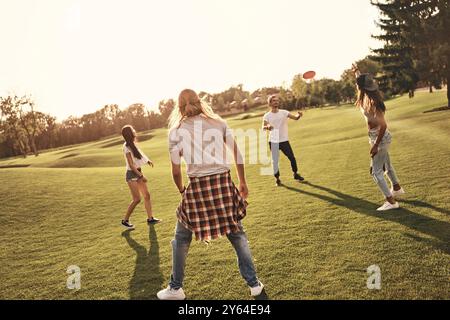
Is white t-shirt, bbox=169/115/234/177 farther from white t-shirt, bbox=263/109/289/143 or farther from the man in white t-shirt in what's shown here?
white t-shirt, bbox=263/109/289/143

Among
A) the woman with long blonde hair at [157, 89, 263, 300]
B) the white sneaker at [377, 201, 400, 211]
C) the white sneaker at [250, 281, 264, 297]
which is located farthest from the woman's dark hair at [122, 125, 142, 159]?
the white sneaker at [377, 201, 400, 211]

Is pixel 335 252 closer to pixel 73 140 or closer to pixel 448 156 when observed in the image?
pixel 448 156

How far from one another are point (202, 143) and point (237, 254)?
1491 mm

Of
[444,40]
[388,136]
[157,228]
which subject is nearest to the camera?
[388,136]

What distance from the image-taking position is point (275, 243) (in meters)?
6.41

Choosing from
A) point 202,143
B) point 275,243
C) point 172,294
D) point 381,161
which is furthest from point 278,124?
point 172,294

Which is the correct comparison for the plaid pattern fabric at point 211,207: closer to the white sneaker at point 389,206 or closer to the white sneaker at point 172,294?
the white sneaker at point 172,294

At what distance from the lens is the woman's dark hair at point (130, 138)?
27.5ft

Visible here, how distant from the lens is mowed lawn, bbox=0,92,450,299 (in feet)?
16.1

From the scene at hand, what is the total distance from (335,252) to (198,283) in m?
2.14

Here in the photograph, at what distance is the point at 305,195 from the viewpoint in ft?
31.6

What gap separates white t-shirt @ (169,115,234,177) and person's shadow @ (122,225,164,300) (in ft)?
6.01

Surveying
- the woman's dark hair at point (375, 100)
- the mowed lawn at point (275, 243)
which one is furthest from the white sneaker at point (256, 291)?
the woman's dark hair at point (375, 100)
